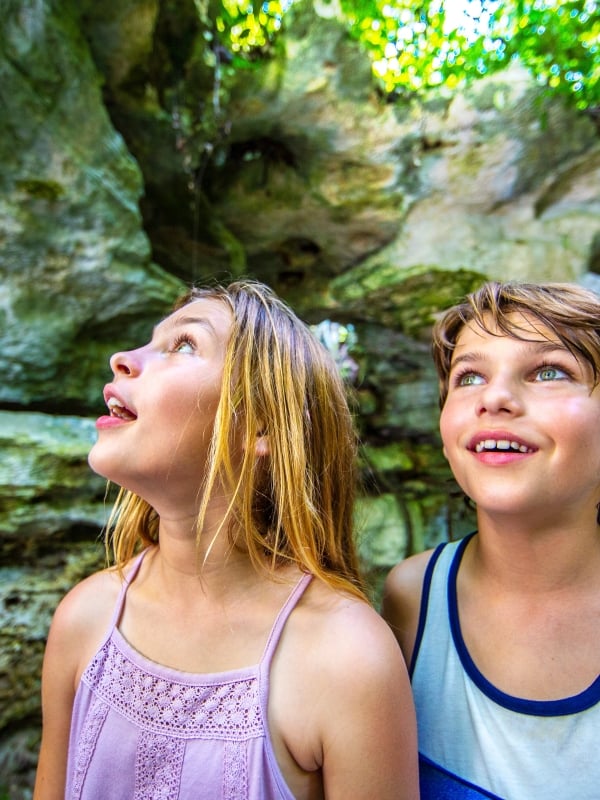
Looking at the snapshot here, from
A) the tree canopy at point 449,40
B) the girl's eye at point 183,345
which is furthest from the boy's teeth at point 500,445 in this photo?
the tree canopy at point 449,40

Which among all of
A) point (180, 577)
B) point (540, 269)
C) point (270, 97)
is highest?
point (270, 97)

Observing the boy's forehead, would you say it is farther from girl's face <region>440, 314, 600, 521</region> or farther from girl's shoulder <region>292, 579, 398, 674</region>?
girl's shoulder <region>292, 579, 398, 674</region>

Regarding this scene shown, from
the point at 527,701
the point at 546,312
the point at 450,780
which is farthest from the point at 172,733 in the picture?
the point at 546,312

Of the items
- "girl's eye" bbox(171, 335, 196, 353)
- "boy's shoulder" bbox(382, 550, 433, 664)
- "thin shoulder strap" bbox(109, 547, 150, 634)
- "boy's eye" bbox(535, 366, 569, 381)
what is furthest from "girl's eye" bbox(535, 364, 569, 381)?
"thin shoulder strap" bbox(109, 547, 150, 634)

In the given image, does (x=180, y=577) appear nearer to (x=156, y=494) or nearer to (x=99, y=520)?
(x=156, y=494)

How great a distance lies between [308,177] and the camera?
3.80m

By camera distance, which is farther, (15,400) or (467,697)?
(15,400)

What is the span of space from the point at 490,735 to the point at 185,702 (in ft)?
2.52

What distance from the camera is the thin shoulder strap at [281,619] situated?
1.32 metres

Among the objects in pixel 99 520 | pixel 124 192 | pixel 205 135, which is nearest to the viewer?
pixel 99 520

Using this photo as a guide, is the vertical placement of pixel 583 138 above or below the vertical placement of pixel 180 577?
above

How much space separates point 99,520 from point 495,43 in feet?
11.7

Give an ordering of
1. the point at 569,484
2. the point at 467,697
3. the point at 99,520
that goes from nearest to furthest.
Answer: the point at 569,484
the point at 467,697
the point at 99,520

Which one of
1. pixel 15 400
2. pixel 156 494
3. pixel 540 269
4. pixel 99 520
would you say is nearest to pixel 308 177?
pixel 540 269
